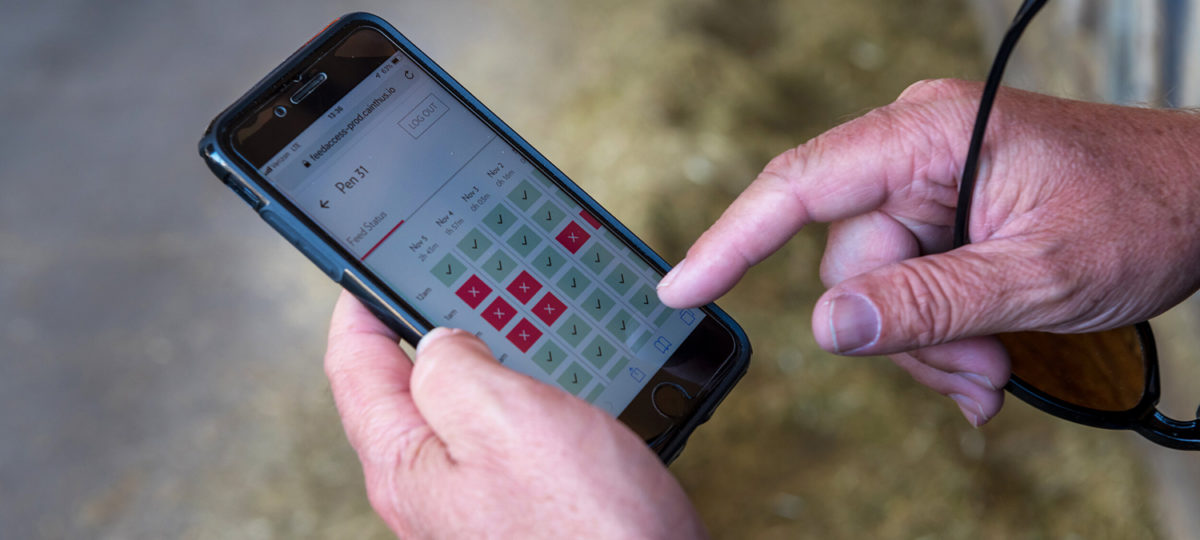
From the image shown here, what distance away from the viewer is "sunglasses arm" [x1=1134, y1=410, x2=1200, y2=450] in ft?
2.32

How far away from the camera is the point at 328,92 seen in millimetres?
673

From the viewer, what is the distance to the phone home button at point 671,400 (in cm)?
69

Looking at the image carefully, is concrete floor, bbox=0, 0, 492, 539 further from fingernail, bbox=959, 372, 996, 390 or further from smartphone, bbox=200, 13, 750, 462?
fingernail, bbox=959, 372, 996, 390

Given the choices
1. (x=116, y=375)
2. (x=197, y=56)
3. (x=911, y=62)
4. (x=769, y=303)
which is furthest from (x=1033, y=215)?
(x=197, y=56)

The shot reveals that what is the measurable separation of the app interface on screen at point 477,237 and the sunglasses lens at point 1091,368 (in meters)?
0.33

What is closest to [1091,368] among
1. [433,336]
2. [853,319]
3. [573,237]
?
[853,319]

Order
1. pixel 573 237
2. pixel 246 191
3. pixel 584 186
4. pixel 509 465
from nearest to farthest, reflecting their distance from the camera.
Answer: pixel 509 465, pixel 246 191, pixel 573 237, pixel 584 186

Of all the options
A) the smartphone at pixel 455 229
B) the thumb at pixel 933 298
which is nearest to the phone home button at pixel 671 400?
the smartphone at pixel 455 229

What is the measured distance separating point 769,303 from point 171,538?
912 millimetres

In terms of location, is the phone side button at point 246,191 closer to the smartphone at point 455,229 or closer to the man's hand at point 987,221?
the smartphone at point 455,229

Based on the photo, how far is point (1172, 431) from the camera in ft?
2.36

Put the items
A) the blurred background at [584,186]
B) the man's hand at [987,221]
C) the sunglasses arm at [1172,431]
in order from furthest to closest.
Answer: the blurred background at [584,186]
the sunglasses arm at [1172,431]
the man's hand at [987,221]

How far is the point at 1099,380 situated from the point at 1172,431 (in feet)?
0.23

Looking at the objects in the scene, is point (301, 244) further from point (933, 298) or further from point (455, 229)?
point (933, 298)
